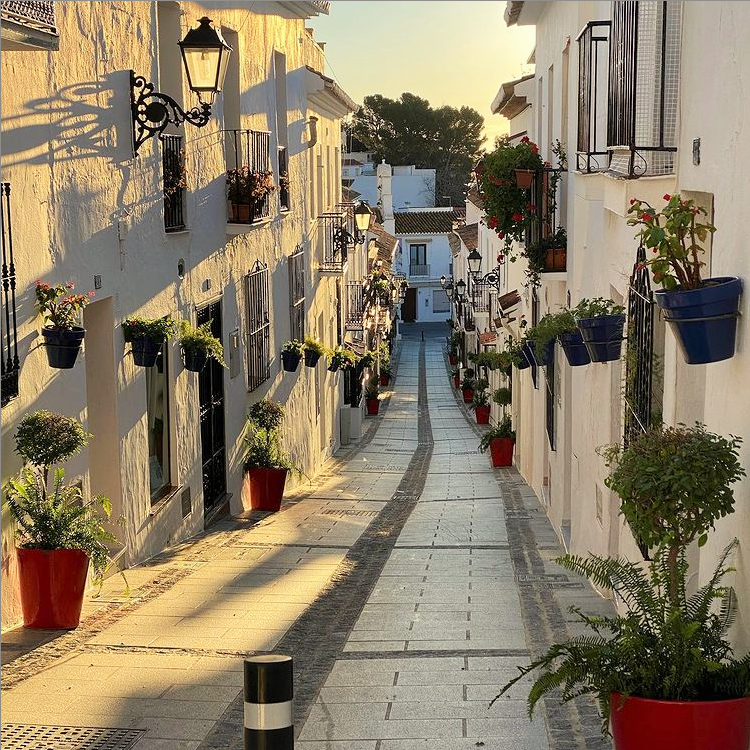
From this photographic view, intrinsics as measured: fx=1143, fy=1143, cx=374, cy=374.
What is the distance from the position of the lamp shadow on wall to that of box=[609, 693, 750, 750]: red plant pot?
5.30 meters

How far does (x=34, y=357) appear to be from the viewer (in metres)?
7.84

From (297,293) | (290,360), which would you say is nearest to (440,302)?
(297,293)

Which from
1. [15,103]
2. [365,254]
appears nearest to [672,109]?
[15,103]

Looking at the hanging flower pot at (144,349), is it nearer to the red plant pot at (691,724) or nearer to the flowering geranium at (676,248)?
the flowering geranium at (676,248)

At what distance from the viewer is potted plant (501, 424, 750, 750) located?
4371mm

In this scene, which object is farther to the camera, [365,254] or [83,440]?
[365,254]

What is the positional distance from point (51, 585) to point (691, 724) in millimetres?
4672

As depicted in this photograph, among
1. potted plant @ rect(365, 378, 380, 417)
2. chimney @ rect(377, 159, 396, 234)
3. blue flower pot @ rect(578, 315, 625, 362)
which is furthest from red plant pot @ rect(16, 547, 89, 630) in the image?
chimney @ rect(377, 159, 396, 234)

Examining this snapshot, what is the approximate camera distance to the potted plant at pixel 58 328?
7.81 metres

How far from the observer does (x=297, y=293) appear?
1983 cm

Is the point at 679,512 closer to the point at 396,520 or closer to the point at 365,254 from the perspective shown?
the point at 396,520

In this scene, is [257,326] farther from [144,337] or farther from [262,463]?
[144,337]

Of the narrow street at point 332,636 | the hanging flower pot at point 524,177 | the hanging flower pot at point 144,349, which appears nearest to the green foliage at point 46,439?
the narrow street at point 332,636

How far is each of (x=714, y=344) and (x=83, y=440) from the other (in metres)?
4.42
